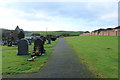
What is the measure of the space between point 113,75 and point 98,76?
79cm

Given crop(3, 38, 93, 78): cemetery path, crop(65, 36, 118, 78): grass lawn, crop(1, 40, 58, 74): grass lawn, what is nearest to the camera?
crop(3, 38, 93, 78): cemetery path

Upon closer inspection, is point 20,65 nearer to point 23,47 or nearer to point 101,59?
point 23,47

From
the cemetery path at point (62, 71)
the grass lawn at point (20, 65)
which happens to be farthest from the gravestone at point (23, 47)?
the cemetery path at point (62, 71)

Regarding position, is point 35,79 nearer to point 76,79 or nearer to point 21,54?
point 76,79

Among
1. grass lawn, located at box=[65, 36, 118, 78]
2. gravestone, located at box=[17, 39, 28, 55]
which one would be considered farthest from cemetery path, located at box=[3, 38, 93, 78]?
gravestone, located at box=[17, 39, 28, 55]

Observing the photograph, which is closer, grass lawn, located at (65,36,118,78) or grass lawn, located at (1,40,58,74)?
grass lawn, located at (65,36,118,78)

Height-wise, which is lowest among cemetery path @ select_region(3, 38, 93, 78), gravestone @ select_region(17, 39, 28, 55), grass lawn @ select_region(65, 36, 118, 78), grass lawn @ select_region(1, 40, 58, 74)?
grass lawn @ select_region(1, 40, 58, 74)

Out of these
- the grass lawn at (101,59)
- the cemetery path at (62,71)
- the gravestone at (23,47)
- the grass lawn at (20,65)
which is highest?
the gravestone at (23,47)

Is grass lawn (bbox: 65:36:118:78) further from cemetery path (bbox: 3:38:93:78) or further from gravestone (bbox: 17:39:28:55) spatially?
gravestone (bbox: 17:39:28:55)

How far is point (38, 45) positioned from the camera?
15961mm

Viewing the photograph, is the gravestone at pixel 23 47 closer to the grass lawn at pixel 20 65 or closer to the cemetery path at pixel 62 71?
the grass lawn at pixel 20 65

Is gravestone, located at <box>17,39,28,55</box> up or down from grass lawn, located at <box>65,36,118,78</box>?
up

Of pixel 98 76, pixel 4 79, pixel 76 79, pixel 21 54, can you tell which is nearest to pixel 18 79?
pixel 4 79

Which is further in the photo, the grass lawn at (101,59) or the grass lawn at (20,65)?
the grass lawn at (20,65)
